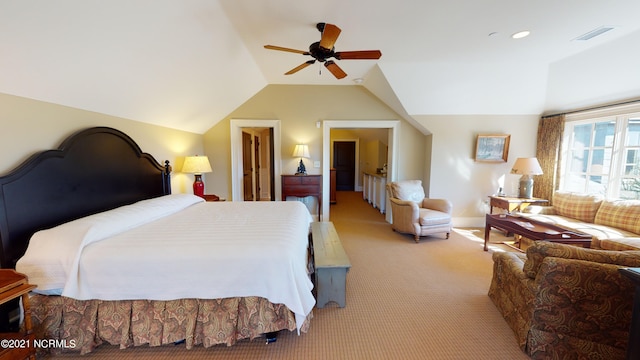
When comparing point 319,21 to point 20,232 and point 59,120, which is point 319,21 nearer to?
point 59,120

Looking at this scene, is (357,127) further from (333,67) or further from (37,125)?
(37,125)

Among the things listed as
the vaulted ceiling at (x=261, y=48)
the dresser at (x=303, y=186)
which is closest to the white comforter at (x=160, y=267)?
the vaulted ceiling at (x=261, y=48)

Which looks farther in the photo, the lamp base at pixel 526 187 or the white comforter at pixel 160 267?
the lamp base at pixel 526 187

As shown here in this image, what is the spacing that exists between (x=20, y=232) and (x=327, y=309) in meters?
2.30

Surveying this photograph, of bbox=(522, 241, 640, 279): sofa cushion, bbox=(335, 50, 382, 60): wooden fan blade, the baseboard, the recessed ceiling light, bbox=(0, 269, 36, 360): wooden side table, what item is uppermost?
the recessed ceiling light

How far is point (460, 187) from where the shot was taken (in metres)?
4.55

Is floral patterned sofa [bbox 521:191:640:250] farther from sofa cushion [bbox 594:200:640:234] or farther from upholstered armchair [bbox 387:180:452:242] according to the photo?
upholstered armchair [bbox 387:180:452:242]

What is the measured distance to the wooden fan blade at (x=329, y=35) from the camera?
198 cm

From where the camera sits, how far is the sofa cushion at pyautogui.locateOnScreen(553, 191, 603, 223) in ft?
10.6

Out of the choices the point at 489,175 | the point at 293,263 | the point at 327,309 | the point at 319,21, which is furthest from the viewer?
the point at 489,175

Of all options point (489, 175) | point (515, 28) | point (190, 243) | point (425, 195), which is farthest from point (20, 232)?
point (489, 175)

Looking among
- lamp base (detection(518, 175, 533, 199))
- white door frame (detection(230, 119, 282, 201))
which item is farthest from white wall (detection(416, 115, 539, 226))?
white door frame (detection(230, 119, 282, 201))

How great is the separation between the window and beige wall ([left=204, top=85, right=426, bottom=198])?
222cm

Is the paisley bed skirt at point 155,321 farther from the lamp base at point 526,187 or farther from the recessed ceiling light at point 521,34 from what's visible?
Result: the lamp base at point 526,187
